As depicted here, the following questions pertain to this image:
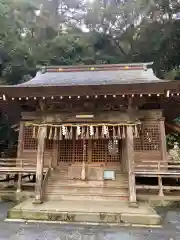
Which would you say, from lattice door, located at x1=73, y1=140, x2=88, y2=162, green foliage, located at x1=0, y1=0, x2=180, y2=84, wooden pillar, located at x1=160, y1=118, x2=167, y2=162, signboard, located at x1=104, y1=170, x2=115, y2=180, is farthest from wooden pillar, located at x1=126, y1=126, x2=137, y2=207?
green foliage, located at x1=0, y1=0, x2=180, y2=84

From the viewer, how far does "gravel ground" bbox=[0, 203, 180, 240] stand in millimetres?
5516

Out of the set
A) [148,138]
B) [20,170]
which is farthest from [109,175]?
[20,170]

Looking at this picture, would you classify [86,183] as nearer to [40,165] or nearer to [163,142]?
[40,165]

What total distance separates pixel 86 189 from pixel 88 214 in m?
2.24

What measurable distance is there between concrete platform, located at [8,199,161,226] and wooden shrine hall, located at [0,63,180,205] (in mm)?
782

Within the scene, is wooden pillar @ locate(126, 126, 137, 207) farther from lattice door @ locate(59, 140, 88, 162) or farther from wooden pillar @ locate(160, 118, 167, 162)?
lattice door @ locate(59, 140, 88, 162)

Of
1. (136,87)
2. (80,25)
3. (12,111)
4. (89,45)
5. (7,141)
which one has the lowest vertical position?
(7,141)

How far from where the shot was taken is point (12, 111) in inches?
493

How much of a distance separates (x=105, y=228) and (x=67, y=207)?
1.75 meters

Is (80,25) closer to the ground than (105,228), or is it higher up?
higher up

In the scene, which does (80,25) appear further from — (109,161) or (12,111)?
(109,161)

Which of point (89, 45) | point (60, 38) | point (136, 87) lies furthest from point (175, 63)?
point (136, 87)

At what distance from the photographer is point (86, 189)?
30.2 feet

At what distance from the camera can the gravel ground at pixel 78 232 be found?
552cm
